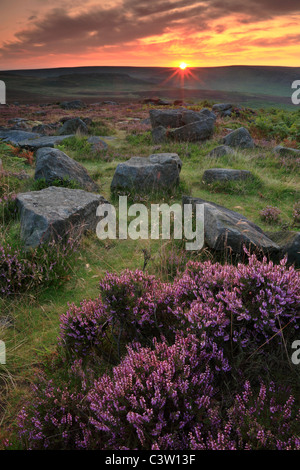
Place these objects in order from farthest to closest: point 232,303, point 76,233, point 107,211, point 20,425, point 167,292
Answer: point 107,211, point 76,233, point 167,292, point 232,303, point 20,425

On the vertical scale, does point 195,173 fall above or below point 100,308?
above

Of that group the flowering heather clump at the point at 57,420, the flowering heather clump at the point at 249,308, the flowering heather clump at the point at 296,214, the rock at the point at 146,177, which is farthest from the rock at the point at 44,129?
the flowering heather clump at the point at 57,420

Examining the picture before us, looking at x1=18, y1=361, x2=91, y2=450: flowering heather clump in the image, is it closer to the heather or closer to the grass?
the heather

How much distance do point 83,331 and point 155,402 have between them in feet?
4.99

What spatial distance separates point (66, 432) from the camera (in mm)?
2379

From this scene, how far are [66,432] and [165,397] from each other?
0.80 m

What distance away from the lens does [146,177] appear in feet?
30.6

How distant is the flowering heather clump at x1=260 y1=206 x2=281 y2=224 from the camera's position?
7.94m

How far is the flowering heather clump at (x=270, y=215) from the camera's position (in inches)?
313

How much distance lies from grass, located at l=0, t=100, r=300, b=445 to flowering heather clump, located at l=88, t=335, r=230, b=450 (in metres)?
1.05

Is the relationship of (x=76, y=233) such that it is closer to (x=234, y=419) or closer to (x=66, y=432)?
(x=66, y=432)

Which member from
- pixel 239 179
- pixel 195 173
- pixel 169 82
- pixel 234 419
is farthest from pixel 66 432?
pixel 169 82

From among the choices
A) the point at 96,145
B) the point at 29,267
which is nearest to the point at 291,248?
the point at 29,267

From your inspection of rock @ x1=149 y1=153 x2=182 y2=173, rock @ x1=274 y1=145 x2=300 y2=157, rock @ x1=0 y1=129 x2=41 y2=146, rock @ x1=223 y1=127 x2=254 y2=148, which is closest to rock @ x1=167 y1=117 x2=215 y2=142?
rock @ x1=223 y1=127 x2=254 y2=148
